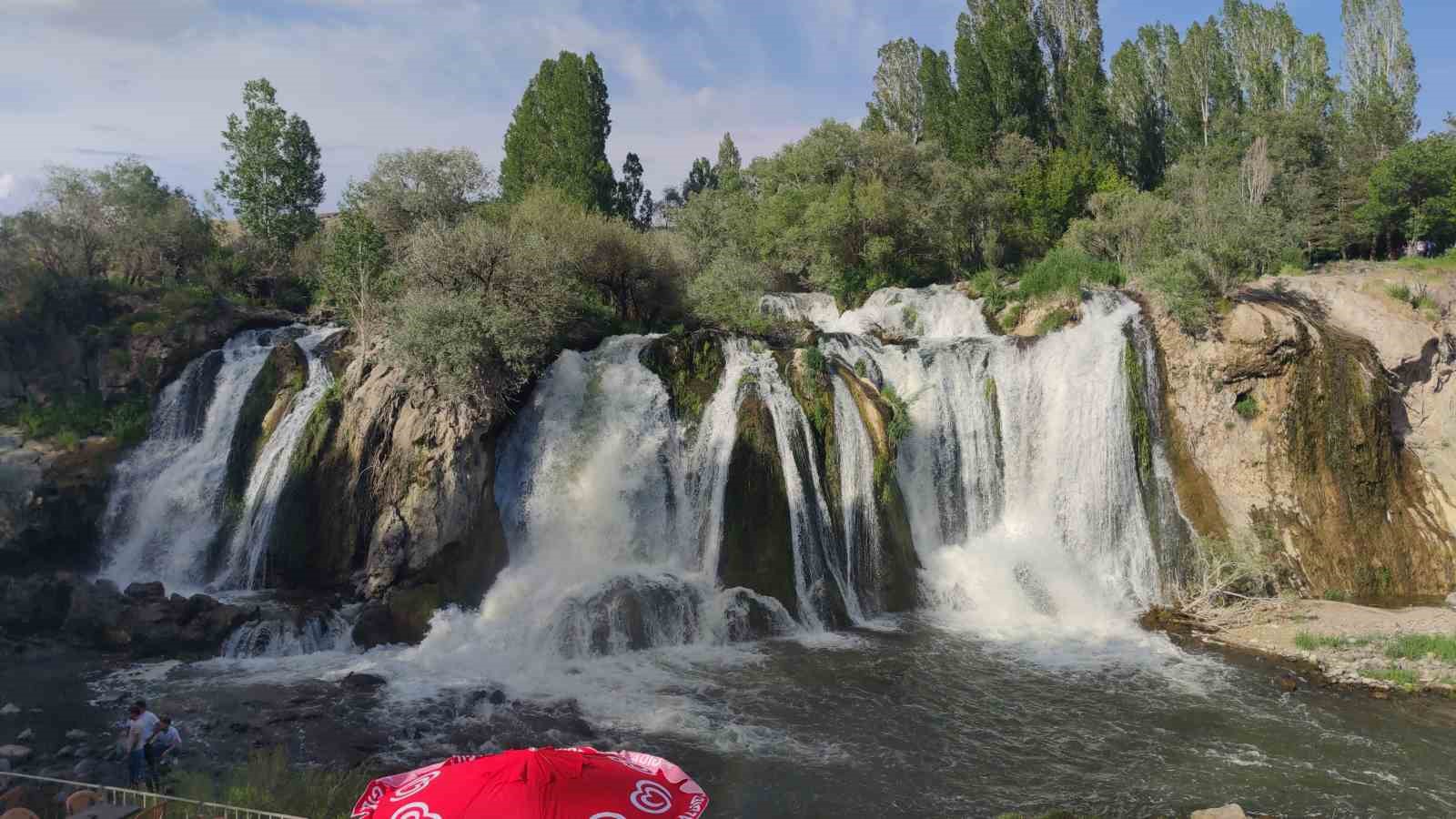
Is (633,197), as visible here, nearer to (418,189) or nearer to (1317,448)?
(418,189)

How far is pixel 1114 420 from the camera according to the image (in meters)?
21.4

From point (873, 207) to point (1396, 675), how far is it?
2226 centimetres

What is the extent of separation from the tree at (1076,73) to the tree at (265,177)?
3358cm

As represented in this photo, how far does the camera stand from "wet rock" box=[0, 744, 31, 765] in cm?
1245

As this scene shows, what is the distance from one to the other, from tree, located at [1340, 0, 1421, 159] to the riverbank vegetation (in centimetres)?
10

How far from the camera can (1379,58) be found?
147 ft

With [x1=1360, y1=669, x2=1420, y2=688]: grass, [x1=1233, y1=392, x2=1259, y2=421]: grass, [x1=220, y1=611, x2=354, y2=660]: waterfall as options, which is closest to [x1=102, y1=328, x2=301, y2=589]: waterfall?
[x1=220, y1=611, x2=354, y2=660]: waterfall

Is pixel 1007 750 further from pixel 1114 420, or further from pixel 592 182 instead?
pixel 592 182

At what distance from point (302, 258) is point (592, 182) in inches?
486

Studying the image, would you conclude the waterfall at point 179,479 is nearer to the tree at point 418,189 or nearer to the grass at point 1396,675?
the tree at point 418,189

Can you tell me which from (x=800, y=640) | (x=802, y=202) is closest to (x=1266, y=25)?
(x=802, y=202)

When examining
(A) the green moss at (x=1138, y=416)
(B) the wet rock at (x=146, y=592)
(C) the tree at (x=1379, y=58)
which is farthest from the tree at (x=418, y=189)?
(C) the tree at (x=1379, y=58)

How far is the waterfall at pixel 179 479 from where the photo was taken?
20.0 meters

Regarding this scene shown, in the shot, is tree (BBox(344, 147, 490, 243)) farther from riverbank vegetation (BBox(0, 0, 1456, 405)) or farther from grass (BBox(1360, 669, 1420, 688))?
grass (BBox(1360, 669, 1420, 688))
